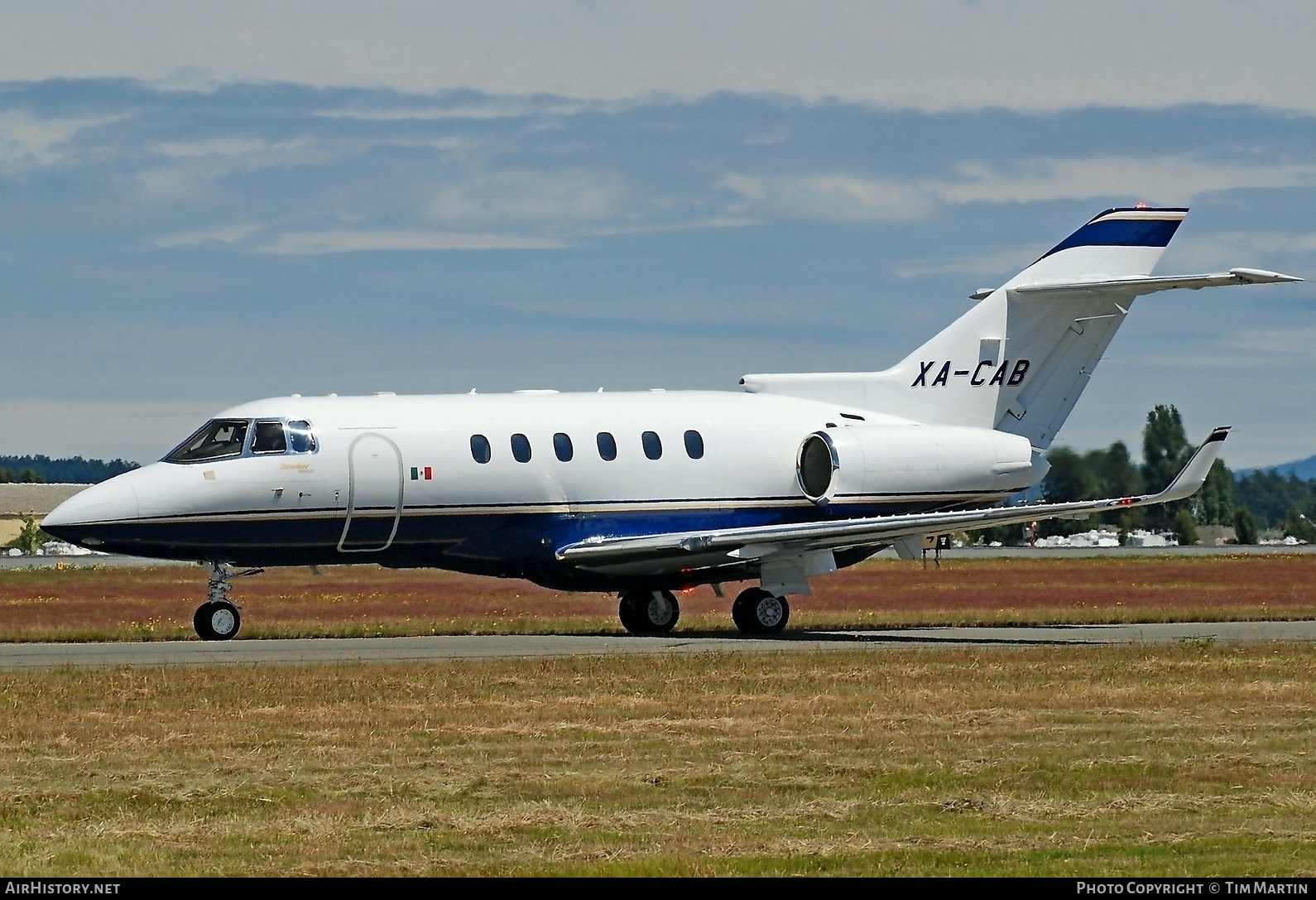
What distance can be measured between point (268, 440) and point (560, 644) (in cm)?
532

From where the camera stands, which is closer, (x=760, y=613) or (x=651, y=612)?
(x=760, y=613)

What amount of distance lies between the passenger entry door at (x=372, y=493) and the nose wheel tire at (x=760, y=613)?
5.68 metres

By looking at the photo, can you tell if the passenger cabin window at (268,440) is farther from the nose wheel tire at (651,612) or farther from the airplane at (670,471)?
the nose wheel tire at (651,612)

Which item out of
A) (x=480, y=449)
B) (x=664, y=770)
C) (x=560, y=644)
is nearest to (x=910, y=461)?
(x=480, y=449)

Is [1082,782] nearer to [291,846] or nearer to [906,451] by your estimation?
[291,846]

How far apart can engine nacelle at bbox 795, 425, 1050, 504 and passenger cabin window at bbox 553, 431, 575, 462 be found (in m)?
4.01

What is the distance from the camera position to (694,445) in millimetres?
30625

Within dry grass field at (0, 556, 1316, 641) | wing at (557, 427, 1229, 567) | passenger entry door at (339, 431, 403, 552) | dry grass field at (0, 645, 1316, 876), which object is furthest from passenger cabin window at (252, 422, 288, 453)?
dry grass field at (0, 645, 1316, 876)

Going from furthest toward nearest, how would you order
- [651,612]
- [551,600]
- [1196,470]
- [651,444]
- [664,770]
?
1. [551,600]
2. [651,612]
3. [651,444]
4. [1196,470]
5. [664,770]

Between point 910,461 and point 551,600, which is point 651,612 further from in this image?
point 551,600

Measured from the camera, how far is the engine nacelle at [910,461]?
3055 cm

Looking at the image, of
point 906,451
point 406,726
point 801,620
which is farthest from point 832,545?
point 406,726

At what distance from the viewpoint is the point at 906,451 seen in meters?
31.0

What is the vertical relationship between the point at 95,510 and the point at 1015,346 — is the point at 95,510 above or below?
below
